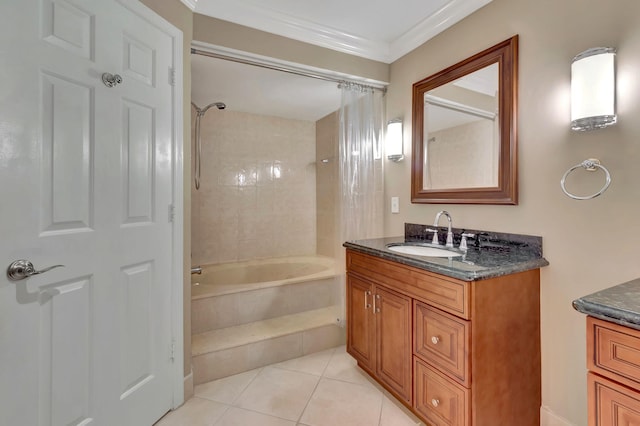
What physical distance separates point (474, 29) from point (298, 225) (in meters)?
2.70

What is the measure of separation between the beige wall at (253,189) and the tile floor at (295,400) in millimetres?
1686

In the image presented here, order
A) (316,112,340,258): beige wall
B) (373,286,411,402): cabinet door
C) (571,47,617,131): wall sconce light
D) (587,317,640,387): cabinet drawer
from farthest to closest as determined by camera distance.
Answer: (316,112,340,258): beige wall, (373,286,411,402): cabinet door, (571,47,617,131): wall sconce light, (587,317,640,387): cabinet drawer

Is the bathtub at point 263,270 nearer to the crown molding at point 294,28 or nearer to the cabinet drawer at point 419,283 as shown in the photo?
the cabinet drawer at point 419,283

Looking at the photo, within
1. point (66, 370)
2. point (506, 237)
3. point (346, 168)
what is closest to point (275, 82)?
point (346, 168)

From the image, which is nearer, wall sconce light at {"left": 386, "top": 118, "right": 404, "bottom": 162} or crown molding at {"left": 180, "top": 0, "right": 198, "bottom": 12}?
crown molding at {"left": 180, "top": 0, "right": 198, "bottom": 12}

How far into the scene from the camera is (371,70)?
7.90ft

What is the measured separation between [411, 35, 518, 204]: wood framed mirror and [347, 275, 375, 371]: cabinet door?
80 centimetres

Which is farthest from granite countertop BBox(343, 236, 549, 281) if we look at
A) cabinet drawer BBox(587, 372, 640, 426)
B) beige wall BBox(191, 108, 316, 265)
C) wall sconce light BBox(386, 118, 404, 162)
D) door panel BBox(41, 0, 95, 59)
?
beige wall BBox(191, 108, 316, 265)

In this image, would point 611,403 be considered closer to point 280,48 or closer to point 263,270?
point 280,48

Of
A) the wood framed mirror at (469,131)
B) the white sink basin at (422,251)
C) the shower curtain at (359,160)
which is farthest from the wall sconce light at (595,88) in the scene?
the shower curtain at (359,160)

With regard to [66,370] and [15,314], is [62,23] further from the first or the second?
[66,370]

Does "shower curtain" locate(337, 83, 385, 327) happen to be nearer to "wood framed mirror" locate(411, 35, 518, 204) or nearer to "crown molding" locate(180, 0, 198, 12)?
"wood framed mirror" locate(411, 35, 518, 204)

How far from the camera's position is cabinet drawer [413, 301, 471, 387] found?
1.25 m

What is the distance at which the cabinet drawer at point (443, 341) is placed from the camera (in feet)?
4.09
